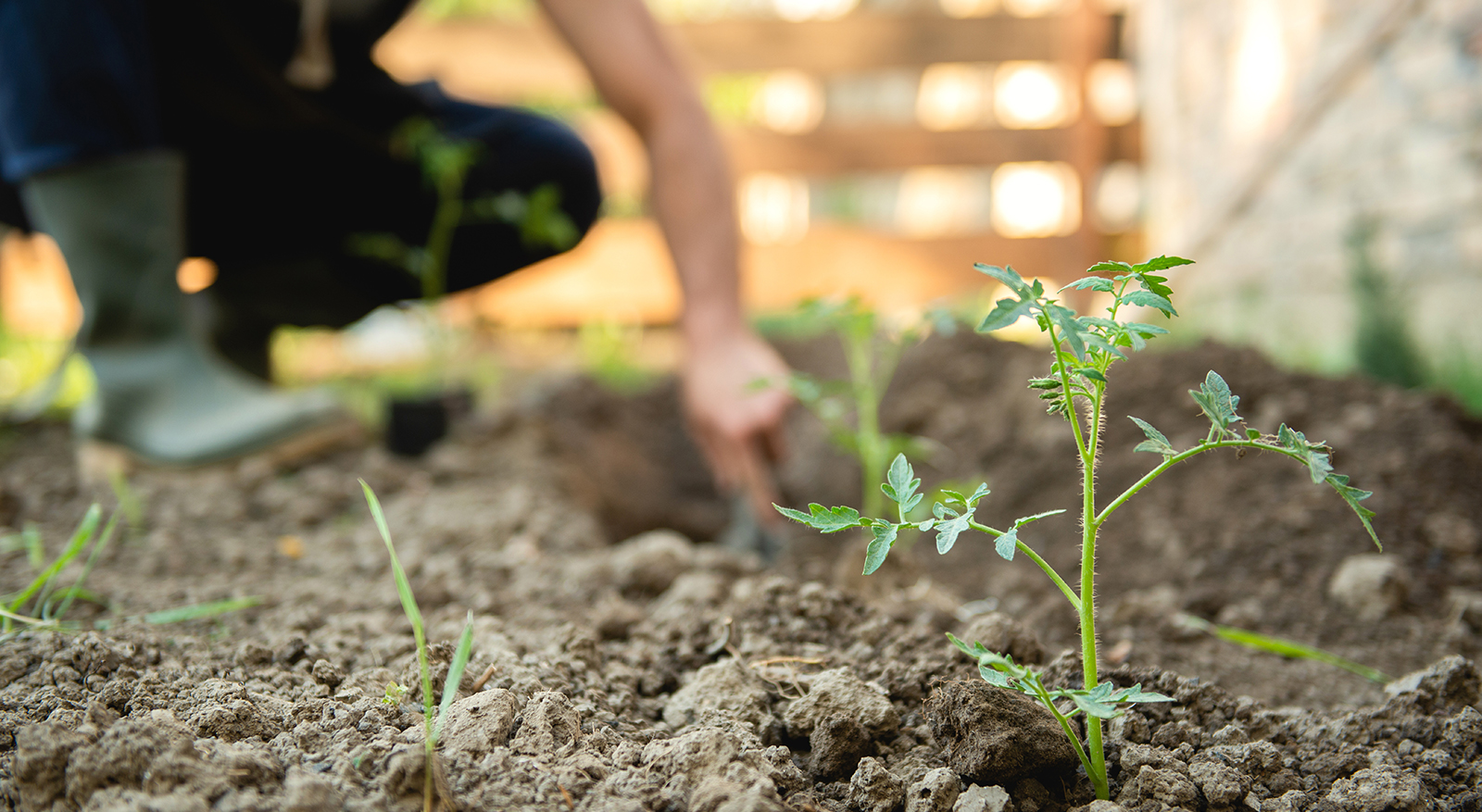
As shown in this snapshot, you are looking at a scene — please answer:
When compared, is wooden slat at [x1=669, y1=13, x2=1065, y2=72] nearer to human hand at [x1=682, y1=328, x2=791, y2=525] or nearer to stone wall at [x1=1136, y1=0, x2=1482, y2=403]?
stone wall at [x1=1136, y1=0, x2=1482, y2=403]

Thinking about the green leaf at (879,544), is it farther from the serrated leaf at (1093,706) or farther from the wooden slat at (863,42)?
the wooden slat at (863,42)

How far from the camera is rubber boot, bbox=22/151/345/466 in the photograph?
5.57 ft

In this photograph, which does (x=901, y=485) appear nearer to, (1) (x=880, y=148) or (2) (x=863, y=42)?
(1) (x=880, y=148)

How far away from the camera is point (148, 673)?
0.80 meters

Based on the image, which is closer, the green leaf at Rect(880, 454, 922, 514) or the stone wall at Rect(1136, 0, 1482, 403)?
the green leaf at Rect(880, 454, 922, 514)

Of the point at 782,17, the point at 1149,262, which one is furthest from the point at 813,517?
the point at 782,17

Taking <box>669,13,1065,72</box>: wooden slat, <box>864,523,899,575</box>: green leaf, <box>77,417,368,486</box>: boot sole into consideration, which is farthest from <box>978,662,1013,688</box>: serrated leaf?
<box>669,13,1065,72</box>: wooden slat

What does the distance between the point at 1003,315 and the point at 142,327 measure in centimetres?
184

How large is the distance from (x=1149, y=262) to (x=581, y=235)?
6.63 feet

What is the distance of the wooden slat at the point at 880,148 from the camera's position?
443 centimetres

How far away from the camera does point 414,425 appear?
6.72 ft

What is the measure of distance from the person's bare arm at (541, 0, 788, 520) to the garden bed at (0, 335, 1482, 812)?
10.7 inches

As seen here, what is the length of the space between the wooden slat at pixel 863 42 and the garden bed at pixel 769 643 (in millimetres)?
3054

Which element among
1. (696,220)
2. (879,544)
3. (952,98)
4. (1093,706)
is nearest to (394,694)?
(879,544)
